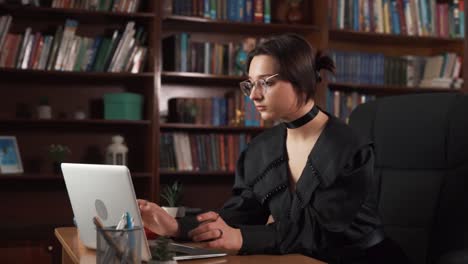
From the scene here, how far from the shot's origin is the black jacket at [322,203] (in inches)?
63.1

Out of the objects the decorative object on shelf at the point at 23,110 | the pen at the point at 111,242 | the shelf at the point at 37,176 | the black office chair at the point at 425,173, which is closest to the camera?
the pen at the point at 111,242

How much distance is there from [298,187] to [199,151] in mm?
2486

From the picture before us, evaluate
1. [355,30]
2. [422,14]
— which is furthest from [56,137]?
[422,14]

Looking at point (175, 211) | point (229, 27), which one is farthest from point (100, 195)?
point (229, 27)

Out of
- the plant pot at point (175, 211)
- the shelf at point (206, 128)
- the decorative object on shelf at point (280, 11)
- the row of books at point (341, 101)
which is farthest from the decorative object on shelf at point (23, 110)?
the plant pot at point (175, 211)

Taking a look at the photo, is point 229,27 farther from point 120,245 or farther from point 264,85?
point 120,245

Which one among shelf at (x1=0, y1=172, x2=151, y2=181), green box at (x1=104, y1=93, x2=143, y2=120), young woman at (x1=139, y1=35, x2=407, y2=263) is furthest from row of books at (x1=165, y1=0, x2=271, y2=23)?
young woman at (x1=139, y1=35, x2=407, y2=263)

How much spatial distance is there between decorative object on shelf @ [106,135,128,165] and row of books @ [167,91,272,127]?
352mm

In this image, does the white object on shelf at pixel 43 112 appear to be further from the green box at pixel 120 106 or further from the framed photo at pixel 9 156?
the green box at pixel 120 106

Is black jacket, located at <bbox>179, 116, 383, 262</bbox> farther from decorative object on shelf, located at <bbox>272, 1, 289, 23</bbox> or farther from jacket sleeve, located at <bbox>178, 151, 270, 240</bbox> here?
decorative object on shelf, located at <bbox>272, 1, 289, 23</bbox>

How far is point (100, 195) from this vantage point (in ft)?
4.66

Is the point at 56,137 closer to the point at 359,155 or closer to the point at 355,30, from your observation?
the point at 355,30

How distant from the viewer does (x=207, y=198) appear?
174 inches

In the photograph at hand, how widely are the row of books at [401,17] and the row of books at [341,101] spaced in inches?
16.4
